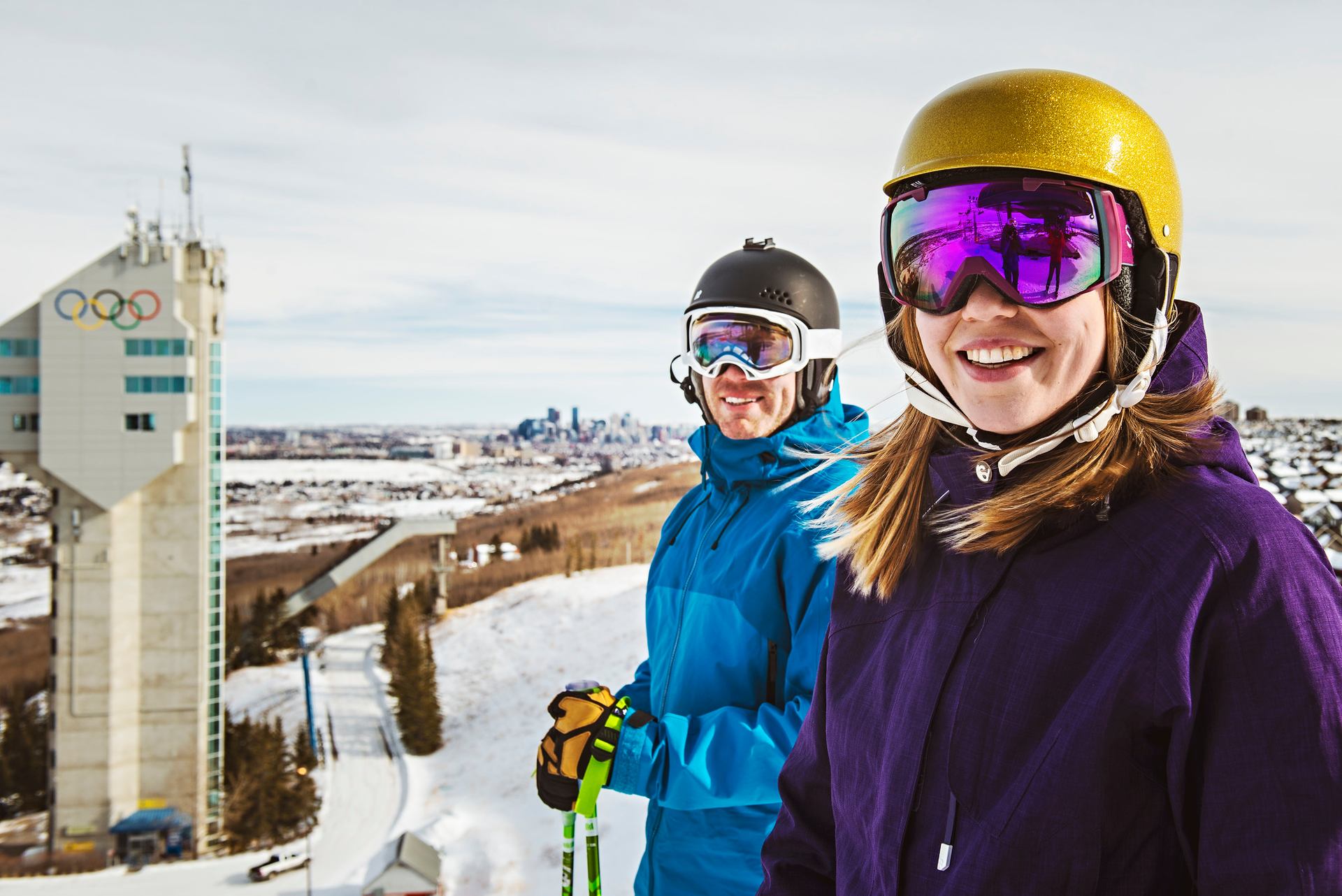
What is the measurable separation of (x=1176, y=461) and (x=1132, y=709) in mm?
357

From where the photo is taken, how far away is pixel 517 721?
72.2 feet

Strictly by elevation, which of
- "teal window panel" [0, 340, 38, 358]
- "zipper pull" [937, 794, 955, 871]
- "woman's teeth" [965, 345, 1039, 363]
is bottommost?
"zipper pull" [937, 794, 955, 871]

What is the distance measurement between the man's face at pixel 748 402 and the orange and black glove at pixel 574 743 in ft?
3.18

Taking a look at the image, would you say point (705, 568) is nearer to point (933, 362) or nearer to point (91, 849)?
point (933, 362)

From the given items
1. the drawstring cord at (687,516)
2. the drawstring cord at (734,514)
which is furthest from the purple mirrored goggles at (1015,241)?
the drawstring cord at (687,516)

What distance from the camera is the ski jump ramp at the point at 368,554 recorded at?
30.8 metres

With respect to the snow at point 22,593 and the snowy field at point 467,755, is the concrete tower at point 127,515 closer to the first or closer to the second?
the snowy field at point 467,755

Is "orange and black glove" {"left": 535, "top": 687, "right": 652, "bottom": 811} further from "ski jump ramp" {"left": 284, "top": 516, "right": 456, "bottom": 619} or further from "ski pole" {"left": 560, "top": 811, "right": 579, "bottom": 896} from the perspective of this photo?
"ski jump ramp" {"left": 284, "top": 516, "right": 456, "bottom": 619}

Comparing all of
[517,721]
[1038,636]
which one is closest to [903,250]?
[1038,636]

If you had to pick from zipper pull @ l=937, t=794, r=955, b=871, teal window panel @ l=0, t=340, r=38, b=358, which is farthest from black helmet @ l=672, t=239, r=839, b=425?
teal window panel @ l=0, t=340, r=38, b=358

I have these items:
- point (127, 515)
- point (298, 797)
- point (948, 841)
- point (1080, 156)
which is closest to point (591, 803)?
point (948, 841)

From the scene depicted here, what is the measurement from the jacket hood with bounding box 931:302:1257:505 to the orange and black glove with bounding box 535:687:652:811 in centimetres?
137

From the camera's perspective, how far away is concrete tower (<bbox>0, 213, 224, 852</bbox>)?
2289cm

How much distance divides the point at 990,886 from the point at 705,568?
1499 millimetres
